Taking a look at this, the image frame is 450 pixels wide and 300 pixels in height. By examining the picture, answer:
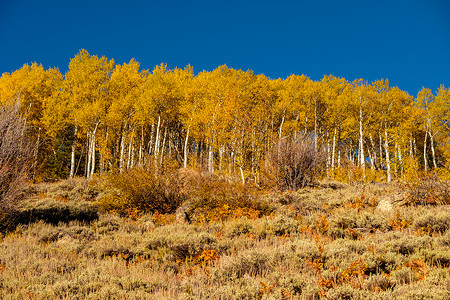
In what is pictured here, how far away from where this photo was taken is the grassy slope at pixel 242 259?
3.82 metres

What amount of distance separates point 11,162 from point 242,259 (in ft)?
22.3

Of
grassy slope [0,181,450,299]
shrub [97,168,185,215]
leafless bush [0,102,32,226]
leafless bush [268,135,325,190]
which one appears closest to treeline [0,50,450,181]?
leafless bush [268,135,325,190]

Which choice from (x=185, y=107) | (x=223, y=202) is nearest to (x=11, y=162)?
(x=223, y=202)

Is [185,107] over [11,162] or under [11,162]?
over

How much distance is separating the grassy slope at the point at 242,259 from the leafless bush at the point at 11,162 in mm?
720

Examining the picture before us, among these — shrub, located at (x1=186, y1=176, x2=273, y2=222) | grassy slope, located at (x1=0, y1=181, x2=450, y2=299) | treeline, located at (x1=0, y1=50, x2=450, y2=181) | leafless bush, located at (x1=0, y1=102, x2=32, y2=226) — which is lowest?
grassy slope, located at (x1=0, y1=181, x2=450, y2=299)

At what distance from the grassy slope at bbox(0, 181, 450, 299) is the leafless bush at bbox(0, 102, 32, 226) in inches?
28.3

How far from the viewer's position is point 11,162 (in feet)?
25.6

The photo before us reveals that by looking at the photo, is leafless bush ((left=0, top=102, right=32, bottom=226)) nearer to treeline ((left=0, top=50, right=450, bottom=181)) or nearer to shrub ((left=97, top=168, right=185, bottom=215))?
shrub ((left=97, top=168, right=185, bottom=215))

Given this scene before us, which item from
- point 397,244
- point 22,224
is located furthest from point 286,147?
point 22,224

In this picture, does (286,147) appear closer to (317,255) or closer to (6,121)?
(317,255)

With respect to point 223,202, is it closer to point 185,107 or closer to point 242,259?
point 242,259

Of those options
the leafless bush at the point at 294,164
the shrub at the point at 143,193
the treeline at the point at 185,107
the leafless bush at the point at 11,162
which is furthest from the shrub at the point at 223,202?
the treeline at the point at 185,107

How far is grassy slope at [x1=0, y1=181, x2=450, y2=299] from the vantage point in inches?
150
